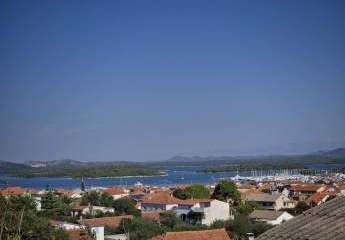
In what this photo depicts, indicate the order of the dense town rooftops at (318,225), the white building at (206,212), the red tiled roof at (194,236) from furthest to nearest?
1. the white building at (206,212)
2. the red tiled roof at (194,236)
3. the dense town rooftops at (318,225)

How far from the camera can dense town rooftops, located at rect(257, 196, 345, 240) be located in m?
3.35

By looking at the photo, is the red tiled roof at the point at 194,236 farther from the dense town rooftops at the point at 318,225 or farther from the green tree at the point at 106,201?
the green tree at the point at 106,201

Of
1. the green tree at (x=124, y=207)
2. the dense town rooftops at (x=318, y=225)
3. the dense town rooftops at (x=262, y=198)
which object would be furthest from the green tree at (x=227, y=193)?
the dense town rooftops at (x=318, y=225)

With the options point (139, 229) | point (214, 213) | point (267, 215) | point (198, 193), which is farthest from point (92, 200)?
point (139, 229)

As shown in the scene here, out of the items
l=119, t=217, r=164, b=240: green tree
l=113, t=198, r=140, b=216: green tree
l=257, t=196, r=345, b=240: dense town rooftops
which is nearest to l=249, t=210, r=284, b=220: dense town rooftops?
l=113, t=198, r=140, b=216: green tree

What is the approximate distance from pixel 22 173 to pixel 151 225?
157099 mm

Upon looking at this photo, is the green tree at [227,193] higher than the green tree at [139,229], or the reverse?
the green tree at [227,193]

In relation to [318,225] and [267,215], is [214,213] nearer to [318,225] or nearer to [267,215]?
[267,215]

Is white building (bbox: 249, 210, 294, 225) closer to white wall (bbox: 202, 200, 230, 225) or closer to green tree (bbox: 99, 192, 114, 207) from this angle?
white wall (bbox: 202, 200, 230, 225)

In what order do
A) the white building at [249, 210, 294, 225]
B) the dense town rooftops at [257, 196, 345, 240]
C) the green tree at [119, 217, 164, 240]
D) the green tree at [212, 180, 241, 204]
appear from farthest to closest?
the green tree at [212, 180, 241, 204]
the white building at [249, 210, 294, 225]
the green tree at [119, 217, 164, 240]
the dense town rooftops at [257, 196, 345, 240]

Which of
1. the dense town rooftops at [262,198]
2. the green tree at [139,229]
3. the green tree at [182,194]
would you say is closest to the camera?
the green tree at [139,229]

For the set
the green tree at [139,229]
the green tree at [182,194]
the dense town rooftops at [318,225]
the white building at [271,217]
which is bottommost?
the white building at [271,217]

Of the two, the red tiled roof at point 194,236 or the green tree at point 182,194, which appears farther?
the green tree at point 182,194

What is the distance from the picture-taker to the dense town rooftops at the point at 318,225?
335 cm
